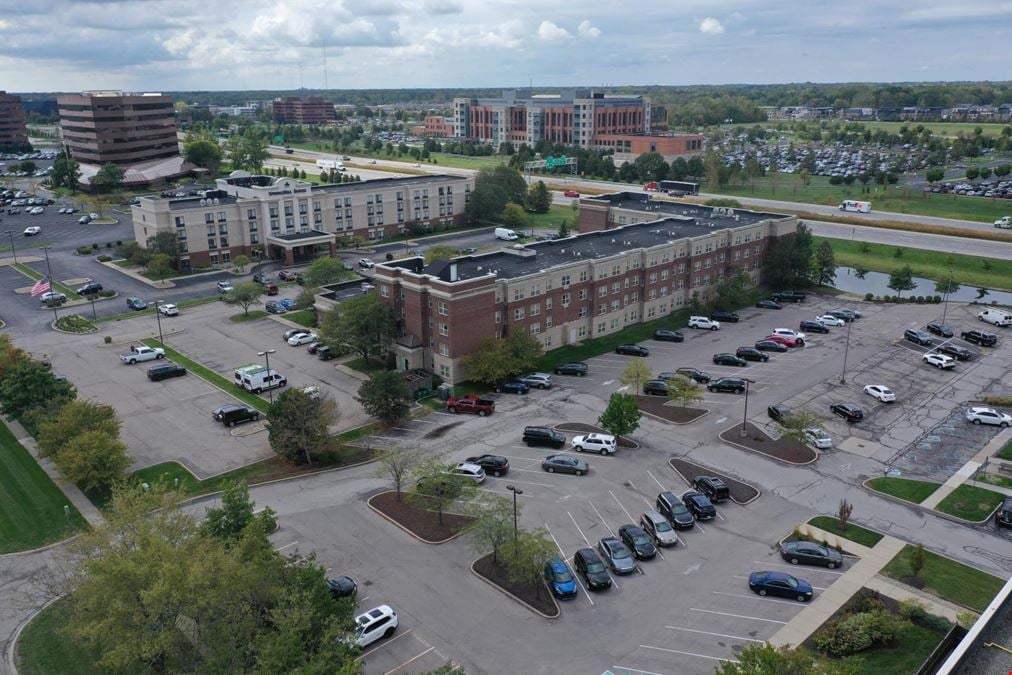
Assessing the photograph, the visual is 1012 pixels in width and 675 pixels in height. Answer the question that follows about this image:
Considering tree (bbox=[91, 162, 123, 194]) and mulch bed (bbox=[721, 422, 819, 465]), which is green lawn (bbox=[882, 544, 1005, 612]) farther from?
tree (bbox=[91, 162, 123, 194])

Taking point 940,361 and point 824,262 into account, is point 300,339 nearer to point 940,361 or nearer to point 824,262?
point 940,361

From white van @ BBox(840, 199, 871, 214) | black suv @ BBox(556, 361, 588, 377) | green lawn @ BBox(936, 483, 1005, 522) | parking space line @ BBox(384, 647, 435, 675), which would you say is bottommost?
parking space line @ BBox(384, 647, 435, 675)

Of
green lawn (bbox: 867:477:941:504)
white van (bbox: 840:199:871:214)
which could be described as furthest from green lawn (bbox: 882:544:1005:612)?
white van (bbox: 840:199:871:214)

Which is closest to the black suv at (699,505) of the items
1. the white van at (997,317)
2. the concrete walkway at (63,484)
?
the concrete walkway at (63,484)

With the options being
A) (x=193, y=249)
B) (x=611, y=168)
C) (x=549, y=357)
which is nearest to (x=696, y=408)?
(x=549, y=357)

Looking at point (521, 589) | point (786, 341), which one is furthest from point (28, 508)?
point (786, 341)

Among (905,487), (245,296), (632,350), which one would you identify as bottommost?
(905,487)

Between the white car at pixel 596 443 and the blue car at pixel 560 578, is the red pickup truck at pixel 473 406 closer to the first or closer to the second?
the white car at pixel 596 443
